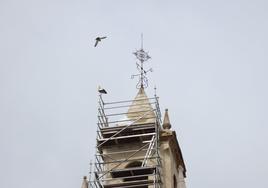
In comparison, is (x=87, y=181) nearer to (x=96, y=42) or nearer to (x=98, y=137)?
(x=98, y=137)

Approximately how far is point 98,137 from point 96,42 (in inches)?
176

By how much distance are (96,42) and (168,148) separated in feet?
19.8

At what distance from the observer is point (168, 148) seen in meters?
43.7

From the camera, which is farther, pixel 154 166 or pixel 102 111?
pixel 102 111

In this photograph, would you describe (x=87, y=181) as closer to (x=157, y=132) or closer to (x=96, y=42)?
(x=157, y=132)

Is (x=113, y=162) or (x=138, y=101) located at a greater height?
(x=138, y=101)

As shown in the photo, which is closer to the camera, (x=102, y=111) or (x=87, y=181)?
(x=87, y=181)

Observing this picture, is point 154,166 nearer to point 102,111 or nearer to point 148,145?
point 148,145

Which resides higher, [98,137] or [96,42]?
[96,42]

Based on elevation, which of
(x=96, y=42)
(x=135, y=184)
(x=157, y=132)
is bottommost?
(x=135, y=184)

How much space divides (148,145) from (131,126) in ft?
4.36

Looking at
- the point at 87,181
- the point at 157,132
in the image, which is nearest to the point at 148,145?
the point at 157,132

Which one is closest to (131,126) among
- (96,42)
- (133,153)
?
(133,153)

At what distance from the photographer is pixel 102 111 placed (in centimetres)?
4550
